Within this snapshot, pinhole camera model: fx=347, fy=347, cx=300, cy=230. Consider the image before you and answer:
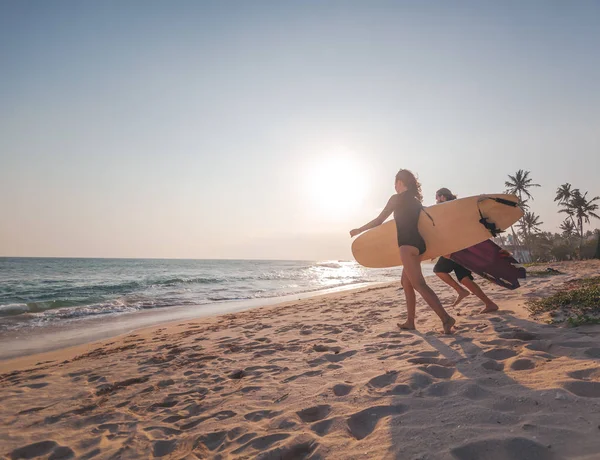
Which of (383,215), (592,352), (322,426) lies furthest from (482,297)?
(322,426)

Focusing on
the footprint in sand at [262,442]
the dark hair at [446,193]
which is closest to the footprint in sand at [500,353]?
the footprint in sand at [262,442]

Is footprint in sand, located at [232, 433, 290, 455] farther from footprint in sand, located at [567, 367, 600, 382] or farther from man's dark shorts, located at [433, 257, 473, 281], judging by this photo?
man's dark shorts, located at [433, 257, 473, 281]

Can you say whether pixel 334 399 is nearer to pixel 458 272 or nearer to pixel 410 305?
pixel 410 305

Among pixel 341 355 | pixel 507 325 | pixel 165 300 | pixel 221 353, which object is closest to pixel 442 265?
pixel 507 325

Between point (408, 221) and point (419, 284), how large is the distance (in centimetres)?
79

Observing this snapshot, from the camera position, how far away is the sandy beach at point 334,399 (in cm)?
176

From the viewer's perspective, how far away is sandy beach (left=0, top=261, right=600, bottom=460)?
69.2 inches

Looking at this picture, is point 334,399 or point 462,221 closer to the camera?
point 334,399

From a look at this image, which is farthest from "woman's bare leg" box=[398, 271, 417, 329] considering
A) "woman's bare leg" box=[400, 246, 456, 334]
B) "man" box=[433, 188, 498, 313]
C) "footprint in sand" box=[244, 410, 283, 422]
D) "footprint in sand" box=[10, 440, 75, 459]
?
"footprint in sand" box=[10, 440, 75, 459]

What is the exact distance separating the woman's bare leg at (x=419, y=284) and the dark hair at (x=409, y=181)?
755mm

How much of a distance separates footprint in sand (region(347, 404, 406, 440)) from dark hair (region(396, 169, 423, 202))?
9.63 ft

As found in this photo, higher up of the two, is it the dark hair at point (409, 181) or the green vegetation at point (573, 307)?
the dark hair at point (409, 181)

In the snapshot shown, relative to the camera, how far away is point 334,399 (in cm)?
245

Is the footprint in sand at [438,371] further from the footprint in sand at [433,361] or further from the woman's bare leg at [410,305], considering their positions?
the woman's bare leg at [410,305]
